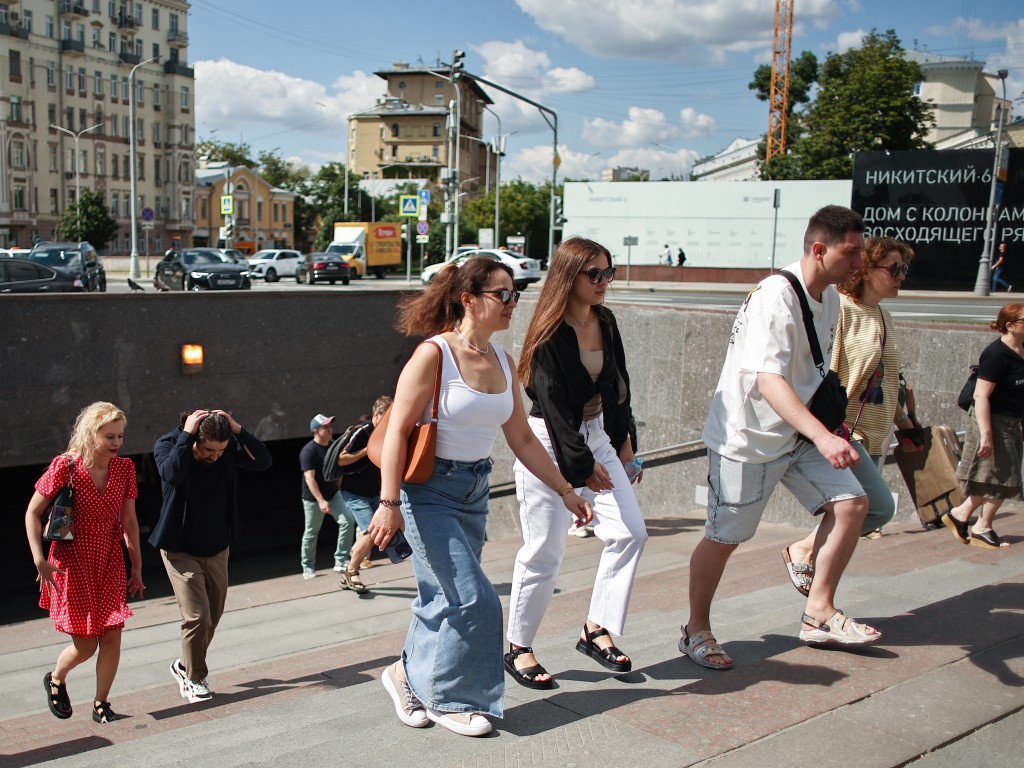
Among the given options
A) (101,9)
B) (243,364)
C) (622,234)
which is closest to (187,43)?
(101,9)

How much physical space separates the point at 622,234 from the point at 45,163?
47.0m

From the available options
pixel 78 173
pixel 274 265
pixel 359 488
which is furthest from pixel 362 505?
pixel 78 173

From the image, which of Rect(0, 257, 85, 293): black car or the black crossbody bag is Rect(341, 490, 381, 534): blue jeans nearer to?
the black crossbody bag

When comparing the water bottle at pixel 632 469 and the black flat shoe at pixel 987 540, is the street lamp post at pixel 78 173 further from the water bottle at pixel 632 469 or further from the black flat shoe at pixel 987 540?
the water bottle at pixel 632 469

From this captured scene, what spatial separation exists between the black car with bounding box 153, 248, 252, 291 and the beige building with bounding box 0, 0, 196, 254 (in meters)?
38.1

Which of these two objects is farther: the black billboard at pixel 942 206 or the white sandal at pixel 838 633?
the black billboard at pixel 942 206

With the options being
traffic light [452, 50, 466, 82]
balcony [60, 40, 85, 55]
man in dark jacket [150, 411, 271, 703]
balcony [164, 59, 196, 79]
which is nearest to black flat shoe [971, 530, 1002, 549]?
man in dark jacket [150, 411, 271, 703]

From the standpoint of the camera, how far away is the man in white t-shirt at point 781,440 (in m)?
3.78

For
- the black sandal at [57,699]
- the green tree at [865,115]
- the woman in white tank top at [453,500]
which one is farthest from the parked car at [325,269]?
the woman in white tank top at [453,500]

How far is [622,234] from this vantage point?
145 ft

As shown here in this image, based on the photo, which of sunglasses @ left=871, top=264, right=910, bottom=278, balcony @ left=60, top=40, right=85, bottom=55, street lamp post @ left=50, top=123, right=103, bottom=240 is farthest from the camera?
balcony @ left=60, top=40, right=85, bottom=55

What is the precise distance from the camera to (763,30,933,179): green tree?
5141 cm

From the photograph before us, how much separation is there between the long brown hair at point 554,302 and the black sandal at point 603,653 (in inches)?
41.2

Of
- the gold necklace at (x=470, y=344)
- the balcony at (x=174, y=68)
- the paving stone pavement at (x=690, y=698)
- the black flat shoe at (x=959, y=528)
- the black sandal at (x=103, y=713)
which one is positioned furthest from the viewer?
the balcony at (x=174, y=68)
